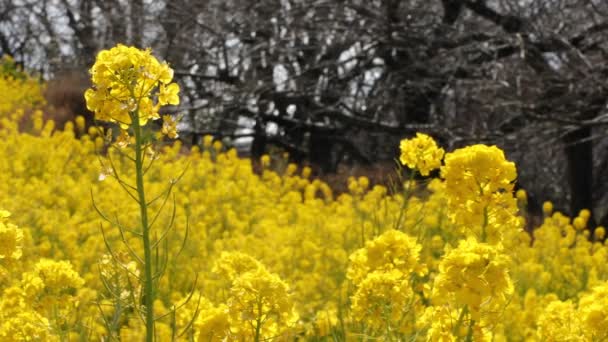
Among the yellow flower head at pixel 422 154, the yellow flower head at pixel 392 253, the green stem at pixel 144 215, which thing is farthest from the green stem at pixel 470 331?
the yellow flower head at pixel 422 154

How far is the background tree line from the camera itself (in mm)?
8805

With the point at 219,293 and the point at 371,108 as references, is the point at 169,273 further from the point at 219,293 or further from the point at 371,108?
the point at 371,108

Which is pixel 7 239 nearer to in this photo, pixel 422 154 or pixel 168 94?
pixel 168 94

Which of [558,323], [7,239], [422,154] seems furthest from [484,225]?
[7,239]

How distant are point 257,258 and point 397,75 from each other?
19.9ft

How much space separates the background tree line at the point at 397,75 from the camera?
347 inches

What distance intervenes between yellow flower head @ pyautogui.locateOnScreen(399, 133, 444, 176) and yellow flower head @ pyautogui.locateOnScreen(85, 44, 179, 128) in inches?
60.8

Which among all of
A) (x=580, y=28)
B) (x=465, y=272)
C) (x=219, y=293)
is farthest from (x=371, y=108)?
(x=465, y=272)

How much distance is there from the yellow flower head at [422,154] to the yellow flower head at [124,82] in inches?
60.8

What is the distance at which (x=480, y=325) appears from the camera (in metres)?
2.24

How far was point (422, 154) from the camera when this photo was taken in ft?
10.6

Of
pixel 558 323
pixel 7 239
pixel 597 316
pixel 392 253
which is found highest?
pixel 7 239

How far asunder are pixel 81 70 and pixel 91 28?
0.94m

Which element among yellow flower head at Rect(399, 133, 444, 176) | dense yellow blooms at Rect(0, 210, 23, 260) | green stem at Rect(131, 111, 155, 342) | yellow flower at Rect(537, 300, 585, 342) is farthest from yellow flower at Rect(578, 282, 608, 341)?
dense yellow blooms at Rect(0, 210, 23, 260)
